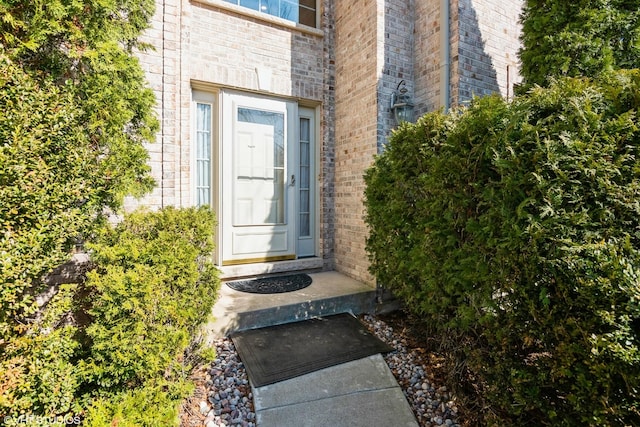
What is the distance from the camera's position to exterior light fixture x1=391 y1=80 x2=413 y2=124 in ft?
12.9

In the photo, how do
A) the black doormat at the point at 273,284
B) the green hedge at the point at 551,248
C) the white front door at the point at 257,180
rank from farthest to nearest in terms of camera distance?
the white front door at the point at 257,180
the black doormat at the point at 273,284
the green hedge at the point at 551,248

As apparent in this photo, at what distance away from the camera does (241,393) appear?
7.47ft

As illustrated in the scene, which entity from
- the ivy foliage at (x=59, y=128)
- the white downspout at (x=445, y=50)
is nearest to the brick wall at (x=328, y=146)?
the white downspout at (x=445, y=50)

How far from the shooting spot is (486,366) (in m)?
1.76

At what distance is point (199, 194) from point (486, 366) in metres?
3.59

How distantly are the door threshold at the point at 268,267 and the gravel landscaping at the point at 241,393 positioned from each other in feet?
4.28

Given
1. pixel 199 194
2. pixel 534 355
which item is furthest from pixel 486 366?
pixel 199 194

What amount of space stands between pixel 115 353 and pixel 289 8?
4609mm

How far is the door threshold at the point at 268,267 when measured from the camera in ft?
13.4

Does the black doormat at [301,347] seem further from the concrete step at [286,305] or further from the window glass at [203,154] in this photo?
the window glass at [203,154]

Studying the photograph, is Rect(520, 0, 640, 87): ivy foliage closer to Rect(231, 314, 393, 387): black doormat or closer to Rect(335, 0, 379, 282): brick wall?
Rect(335, 0, 379, 282): brick wall

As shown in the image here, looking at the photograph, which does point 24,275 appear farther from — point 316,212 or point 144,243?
point 316,212

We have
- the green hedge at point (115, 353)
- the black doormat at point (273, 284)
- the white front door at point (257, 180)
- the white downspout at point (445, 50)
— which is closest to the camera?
the green hedge at point (115, 353)

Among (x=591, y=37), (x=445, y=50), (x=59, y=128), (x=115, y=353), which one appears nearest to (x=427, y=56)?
(x=445, y=50)
